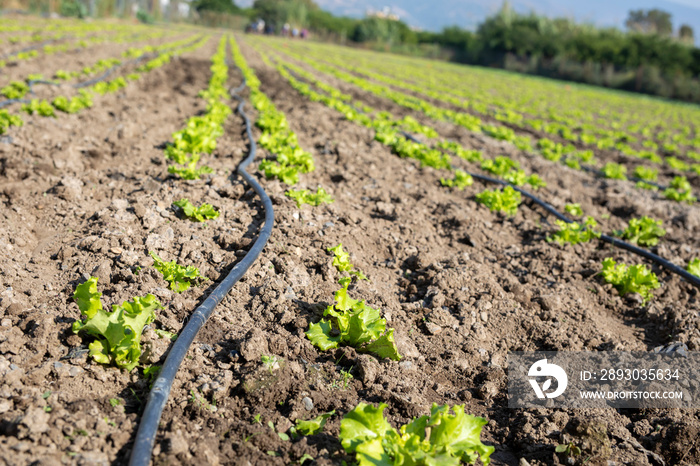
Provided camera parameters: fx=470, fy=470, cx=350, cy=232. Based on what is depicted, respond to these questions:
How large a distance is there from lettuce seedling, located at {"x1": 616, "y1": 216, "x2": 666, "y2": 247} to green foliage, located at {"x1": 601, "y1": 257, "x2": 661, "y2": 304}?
1.26m

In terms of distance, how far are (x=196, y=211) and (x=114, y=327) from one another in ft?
5.74

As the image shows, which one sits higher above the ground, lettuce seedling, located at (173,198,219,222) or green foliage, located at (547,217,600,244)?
lettuce seedling, located at (173,198,219,222)

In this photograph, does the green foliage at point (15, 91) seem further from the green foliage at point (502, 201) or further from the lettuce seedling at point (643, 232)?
the lettuce seedling at point (643, 232)

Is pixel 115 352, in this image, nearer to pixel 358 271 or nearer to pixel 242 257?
pixel 242 257

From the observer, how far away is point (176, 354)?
246 centimetres

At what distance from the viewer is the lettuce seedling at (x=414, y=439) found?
199 cm

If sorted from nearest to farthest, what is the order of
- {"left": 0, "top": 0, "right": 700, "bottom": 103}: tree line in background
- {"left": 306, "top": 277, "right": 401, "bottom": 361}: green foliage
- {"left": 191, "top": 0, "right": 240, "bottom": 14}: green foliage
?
{"left": 306, "top": 277, "right": 401, "bottom": 361}: green foliage < {"left": 0, "top": 0, "right": 700, "bottom": 103}: tree line in background < {"left": 191, "top": 0, "right": 240, "bottom": 14}: green foliage

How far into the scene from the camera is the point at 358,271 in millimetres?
3770

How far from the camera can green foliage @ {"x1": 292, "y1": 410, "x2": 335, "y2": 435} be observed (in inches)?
88.8

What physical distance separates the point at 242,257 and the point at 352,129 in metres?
5.43

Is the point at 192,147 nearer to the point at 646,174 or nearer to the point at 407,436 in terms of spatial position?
the point at 407,436

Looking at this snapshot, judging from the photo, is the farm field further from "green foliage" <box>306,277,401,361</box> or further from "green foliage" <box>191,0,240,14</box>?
"green foliage" <box>191,0,240,14</box>

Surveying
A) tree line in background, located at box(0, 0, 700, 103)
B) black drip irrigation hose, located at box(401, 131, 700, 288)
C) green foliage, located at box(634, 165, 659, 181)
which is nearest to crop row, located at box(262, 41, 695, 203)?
green foliage, located at box(634, 165, 659, 181)

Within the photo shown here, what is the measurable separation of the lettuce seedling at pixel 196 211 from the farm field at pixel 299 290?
0.02m
